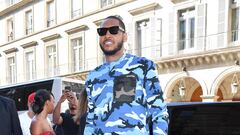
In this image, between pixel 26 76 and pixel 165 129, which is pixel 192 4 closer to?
pixel 165 129

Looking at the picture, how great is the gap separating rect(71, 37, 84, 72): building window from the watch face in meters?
19.0

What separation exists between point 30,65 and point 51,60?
3.01 meters

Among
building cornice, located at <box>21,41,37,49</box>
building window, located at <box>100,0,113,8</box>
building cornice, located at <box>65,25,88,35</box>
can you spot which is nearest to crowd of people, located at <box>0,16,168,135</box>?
building window, located at <box>100,0,113,8</box>

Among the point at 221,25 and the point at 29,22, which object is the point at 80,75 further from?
the point at 221,25

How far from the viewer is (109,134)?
80.9 inches

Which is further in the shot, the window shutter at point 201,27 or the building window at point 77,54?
the building window at point 77,54

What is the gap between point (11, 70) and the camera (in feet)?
93.4

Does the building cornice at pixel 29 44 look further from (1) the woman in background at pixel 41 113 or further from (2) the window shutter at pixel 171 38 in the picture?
(1) the woman in background at pixel 41 113

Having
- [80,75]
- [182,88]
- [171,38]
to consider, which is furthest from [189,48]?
[80,75]

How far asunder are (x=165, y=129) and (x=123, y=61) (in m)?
0.52

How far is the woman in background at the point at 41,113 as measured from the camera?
347 centimetres

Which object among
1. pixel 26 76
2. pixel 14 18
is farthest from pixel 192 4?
pixel 14 18

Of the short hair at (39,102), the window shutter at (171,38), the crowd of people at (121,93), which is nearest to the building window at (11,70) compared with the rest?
the window shutter at (171,38)

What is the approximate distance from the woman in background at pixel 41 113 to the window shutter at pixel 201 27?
11.8 m
